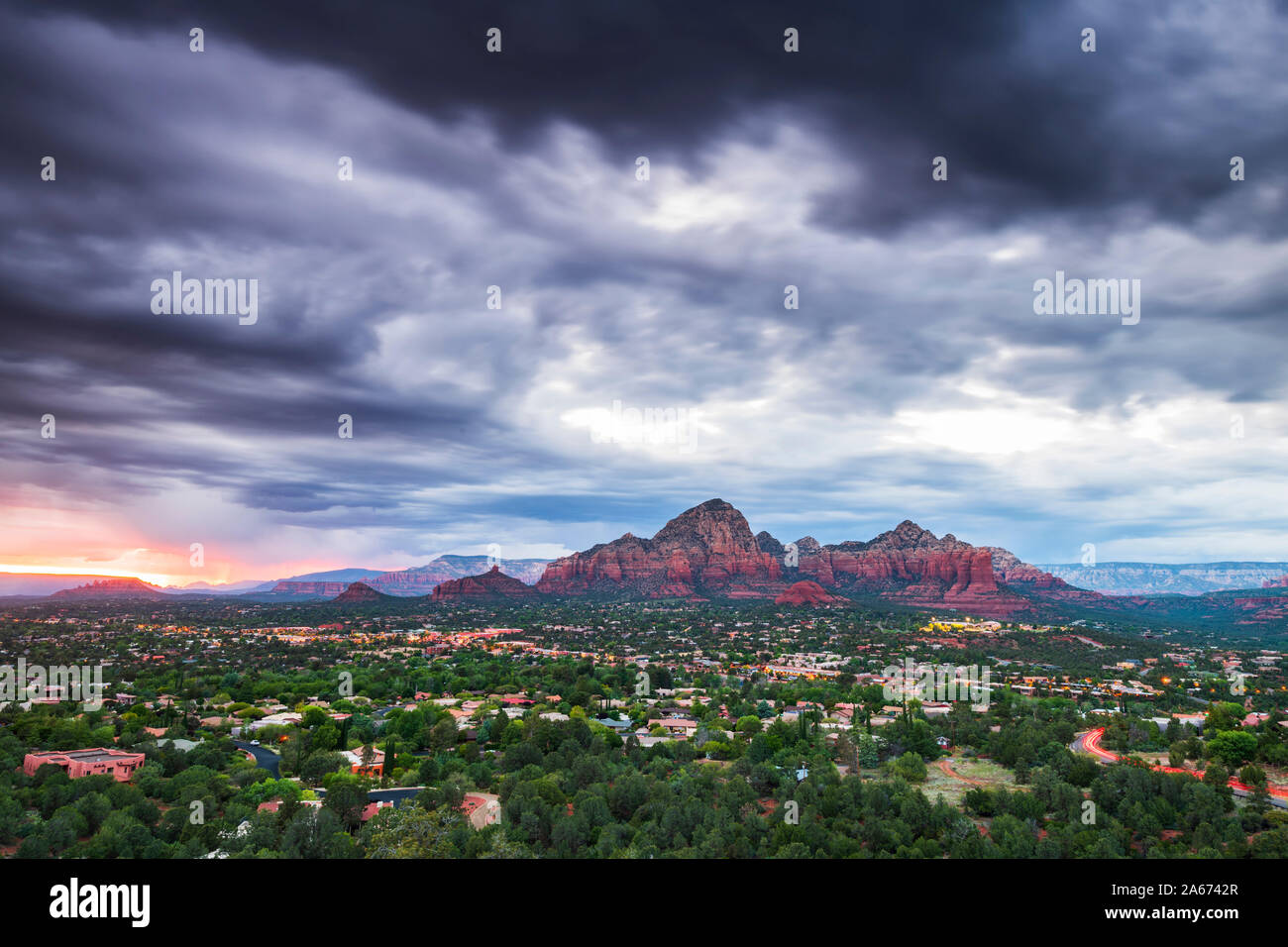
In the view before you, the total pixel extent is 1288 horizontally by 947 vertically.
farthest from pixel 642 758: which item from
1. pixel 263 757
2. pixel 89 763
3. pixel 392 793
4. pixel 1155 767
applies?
pixel 89 763

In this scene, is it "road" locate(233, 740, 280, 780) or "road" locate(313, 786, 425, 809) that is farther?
"road" locate(233, 740, 280, 780)

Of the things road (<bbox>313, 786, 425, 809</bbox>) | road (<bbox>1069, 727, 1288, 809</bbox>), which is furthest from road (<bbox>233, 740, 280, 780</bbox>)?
road (<bbox>1069, 727, 1288, 809</bbox>)

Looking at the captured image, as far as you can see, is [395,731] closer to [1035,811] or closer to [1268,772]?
[1035,811]

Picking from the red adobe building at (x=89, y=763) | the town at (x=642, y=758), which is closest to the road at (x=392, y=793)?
the town at (x=642, y=758)

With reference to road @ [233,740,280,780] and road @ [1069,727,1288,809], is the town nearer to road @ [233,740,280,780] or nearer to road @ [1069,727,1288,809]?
road @ [1069,727,1288,809]

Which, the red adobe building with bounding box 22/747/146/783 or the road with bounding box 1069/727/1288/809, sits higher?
the red adobe building with bounding box 22/747/146/783

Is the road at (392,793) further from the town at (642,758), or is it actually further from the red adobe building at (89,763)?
the red adobe building at (89,763)
